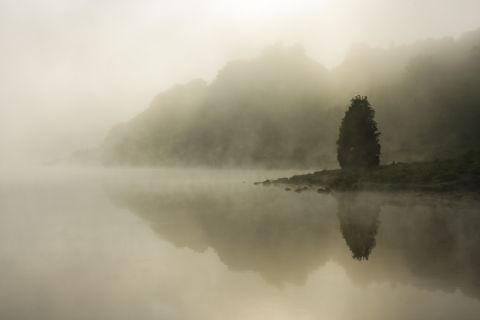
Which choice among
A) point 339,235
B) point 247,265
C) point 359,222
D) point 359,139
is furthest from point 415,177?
point 247,265

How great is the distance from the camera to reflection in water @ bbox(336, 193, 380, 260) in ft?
86.0

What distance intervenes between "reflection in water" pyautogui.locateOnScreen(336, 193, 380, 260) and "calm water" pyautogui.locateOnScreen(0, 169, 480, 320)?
0.37 ft

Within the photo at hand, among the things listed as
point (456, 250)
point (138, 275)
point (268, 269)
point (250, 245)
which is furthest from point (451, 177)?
point (138, 275)

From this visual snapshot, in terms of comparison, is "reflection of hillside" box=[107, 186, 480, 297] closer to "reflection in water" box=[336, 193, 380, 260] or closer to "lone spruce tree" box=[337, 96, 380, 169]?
"reflection in water" box=[336, 193, 380, 260]

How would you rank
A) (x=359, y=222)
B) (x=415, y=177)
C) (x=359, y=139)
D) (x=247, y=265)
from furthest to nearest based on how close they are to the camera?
(x=359, y=139) → (x=415, y=177) → (x=359, y=222) → (x=247, y=265)

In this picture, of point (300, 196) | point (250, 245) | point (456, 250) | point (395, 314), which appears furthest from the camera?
point (300, 196)

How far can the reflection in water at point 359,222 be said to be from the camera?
26.2m

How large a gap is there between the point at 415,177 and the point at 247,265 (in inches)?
1652

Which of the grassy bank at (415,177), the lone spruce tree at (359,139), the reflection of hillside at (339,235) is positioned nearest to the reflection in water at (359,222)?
the reflection of hillside at (339,235)

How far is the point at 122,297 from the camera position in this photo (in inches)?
693

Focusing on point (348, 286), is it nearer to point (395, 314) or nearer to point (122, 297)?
point (395, 314)

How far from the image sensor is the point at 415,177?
189ft

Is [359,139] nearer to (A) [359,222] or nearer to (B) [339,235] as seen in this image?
(A) [359,222]

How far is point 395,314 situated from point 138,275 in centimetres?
1176
